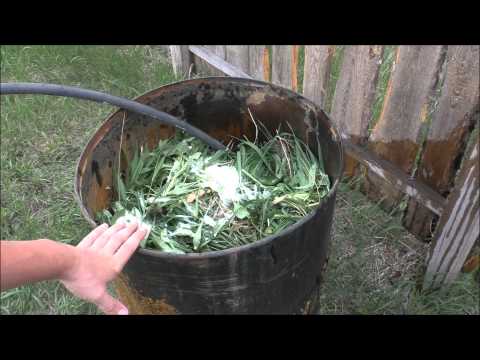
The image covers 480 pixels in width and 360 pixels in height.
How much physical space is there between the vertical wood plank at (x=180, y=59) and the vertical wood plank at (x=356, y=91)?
4.73 ft

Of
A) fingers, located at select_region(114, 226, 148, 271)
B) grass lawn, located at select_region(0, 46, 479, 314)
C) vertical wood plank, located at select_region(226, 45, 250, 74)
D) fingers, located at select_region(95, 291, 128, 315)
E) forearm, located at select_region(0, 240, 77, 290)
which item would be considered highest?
vertical wood plank, located at select_region(226, 45, 250, 74)

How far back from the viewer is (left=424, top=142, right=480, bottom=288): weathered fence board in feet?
5.23

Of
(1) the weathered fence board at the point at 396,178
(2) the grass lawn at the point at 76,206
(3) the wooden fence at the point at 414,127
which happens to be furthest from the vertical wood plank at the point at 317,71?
(2) the grass lawn at the point at 76,206

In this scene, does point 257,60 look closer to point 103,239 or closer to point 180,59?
point 180,59

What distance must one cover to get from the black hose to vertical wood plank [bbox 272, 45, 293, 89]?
711 millimetres

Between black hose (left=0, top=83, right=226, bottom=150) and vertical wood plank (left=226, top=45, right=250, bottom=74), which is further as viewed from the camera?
vertical wood plank (left=226, top=45, right=250, bottom=74)

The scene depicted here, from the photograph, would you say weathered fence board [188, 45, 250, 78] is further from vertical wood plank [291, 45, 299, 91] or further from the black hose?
the black hose

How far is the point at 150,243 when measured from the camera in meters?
1.58

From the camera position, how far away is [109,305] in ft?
4.34

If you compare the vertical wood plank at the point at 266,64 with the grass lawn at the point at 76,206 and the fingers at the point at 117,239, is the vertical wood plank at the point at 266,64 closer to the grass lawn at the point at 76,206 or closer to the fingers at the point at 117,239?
the grass lawn at the point at 76,206

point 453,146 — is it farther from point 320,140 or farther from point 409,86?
point 320,140

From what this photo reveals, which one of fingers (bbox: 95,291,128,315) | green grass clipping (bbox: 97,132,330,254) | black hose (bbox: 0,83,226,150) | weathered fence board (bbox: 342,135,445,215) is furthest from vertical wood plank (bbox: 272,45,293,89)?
fingers (bbox: 95,291,128,315)

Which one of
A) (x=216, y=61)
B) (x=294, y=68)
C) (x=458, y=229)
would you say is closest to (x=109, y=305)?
(x=458, y=229)
